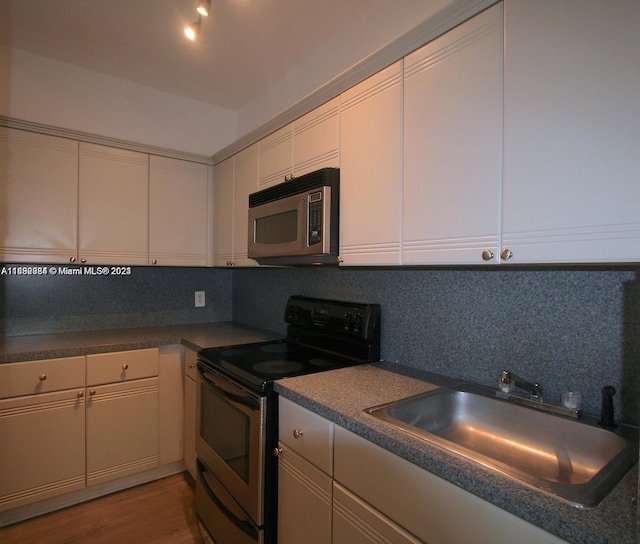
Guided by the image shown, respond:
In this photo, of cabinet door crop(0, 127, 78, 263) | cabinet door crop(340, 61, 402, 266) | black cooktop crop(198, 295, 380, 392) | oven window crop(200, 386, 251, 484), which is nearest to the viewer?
cabinet door crop(340, 61, 402, 266)

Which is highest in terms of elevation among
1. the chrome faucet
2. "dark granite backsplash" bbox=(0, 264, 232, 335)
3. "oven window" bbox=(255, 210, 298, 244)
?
"oven window" bbox=(255, 210, 298, 244)

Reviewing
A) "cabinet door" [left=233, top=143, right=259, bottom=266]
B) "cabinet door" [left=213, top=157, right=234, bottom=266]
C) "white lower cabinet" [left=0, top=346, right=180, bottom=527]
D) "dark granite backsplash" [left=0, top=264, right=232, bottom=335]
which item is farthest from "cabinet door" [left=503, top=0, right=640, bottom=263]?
"dark granite backsplash" [left=0, top=264, right=232, bottom=335]

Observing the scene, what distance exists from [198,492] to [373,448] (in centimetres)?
136

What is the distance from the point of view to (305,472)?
1.24m

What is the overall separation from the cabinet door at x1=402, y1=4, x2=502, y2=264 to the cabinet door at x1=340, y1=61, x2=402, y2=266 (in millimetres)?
52

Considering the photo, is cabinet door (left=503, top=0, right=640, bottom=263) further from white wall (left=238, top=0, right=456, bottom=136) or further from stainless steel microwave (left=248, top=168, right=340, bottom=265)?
stainless steel microwave (left=248, top=168, right=340, bottom=265)

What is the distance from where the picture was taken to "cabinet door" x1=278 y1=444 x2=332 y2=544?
1160 mm

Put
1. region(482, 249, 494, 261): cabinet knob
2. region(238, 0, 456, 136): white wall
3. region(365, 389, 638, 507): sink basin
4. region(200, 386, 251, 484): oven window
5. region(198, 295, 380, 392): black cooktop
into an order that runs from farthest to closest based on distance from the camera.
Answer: region(238, 0, 456, 136): white wall → region(198, 295, 380, 392): black cooktop → region(200, 386, 251, 484): oven window → region(482, 249, 494, 261): cabinet knob → region(365, 389, 638, 507): sink basin

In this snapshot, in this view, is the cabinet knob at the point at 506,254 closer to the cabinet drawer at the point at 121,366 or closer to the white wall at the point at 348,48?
the white wall at the point at 348,48

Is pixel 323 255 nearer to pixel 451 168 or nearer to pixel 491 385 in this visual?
pixel 451 168

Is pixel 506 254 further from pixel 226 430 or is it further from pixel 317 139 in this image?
pixel 226 430

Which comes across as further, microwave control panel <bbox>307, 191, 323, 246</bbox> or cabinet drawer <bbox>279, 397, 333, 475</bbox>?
microwave control panel <bbox>307, 191, 323, 246</bbox>

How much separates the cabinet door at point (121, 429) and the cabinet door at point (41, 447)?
57mm

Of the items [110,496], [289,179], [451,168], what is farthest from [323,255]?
[110,496]
